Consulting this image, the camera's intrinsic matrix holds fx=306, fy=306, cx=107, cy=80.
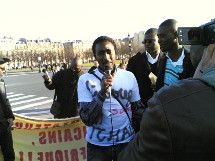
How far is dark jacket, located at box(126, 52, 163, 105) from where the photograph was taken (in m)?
3.55

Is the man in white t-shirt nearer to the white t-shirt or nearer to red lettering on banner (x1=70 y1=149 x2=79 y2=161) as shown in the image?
the white t-shirt

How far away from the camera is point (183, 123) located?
2.76 ft

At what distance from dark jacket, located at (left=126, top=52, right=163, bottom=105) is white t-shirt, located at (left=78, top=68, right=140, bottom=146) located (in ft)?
3.06

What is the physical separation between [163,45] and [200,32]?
2101mm

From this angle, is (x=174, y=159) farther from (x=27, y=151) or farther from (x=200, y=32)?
(x=27, y=151)

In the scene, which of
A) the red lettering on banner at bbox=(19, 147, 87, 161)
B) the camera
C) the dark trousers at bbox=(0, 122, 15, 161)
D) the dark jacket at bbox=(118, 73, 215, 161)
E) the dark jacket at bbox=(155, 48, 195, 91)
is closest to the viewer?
the dark jacket at bbox=(118, 73, 215, 161)

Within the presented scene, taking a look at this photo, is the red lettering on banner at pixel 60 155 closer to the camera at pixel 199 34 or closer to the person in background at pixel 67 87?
the person in background at pixel 67 87

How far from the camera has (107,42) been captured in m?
2.74

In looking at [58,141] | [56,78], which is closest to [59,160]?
[58,141]

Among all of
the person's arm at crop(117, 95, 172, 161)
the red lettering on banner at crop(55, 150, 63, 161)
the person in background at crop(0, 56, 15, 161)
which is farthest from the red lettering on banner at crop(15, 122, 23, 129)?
the person's arm at crop(117, 95, 172, 161)

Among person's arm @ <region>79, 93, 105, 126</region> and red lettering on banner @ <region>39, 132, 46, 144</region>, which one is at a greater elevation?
person's arm @ <region>79, 93, 105, 126</region>

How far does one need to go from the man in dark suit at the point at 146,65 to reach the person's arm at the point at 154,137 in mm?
2610

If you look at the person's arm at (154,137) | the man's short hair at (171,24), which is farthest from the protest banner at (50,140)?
the person's arm at (154,137)

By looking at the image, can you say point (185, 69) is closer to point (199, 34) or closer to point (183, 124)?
point (199, 34)
